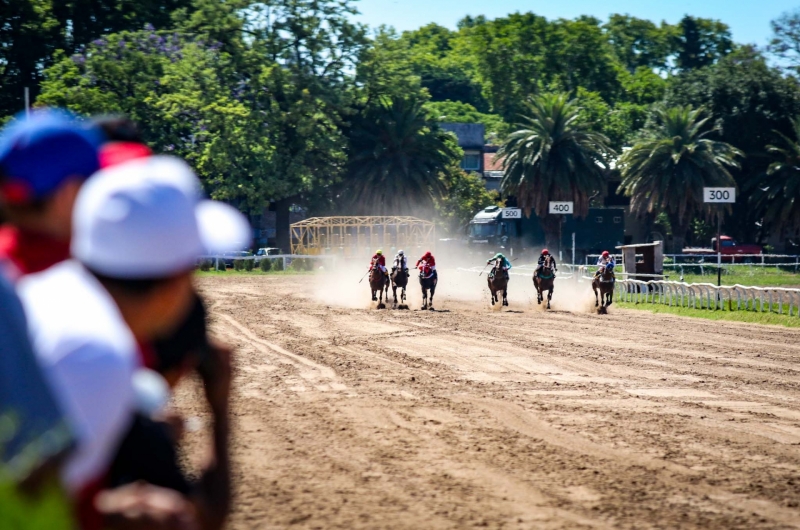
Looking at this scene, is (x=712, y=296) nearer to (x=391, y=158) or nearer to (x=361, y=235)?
(x=361, y=235)

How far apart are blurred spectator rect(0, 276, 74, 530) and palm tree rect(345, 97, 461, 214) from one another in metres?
66.9

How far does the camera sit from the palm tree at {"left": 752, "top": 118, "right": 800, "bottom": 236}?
61031mm

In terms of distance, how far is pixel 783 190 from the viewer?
62.2m

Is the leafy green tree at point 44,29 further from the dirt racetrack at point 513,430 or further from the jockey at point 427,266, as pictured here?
the dirt racetrack at point 513,430

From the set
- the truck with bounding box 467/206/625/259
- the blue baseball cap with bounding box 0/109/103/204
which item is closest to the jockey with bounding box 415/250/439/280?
the blue baseball cap with bounding box 0/109/103/204

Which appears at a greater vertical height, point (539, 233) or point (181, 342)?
point (539, 233)

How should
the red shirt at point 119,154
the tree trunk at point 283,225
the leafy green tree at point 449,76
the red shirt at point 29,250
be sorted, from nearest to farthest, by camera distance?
the red shirt at point 29,250
the red shirt at point 119,154
the tree trunk at point 283,225
the leafy green tree at point 449,76

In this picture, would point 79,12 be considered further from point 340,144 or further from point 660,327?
point 660,327

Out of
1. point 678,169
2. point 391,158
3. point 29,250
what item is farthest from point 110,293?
point 391,158

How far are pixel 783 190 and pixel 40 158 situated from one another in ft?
210

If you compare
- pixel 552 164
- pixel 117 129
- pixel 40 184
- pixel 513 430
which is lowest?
pixel 513 430

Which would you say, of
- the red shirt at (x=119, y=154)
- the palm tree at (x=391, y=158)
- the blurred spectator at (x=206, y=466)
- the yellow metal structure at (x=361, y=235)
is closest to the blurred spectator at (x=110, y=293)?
the blurred spectator at (x=206, y=466)

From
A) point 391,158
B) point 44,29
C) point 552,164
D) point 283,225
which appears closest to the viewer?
point 44,29

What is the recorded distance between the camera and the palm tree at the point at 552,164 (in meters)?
63.0
